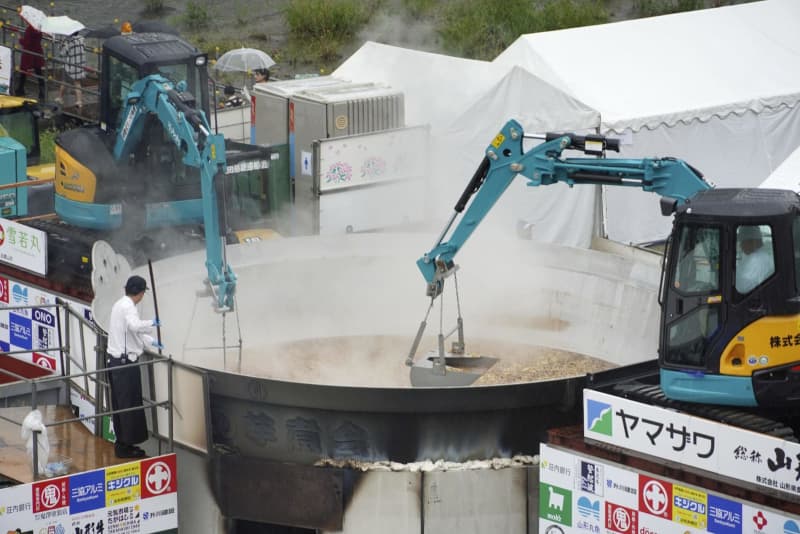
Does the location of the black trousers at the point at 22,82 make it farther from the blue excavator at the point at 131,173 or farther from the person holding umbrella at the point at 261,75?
the blue excavator at the point at 131,173

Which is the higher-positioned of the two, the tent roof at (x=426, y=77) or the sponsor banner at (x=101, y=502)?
the tent roof at (x=426, y=77)

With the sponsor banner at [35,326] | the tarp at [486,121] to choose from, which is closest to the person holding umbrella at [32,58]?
the tarp at [486,121]

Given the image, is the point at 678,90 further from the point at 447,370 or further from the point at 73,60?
the point at 73,60

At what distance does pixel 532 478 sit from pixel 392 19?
18862 mm

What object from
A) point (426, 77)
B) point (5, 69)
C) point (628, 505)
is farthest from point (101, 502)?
point (5, 69)

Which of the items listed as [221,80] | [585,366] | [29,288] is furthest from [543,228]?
[221,80]

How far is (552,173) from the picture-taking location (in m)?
11.5

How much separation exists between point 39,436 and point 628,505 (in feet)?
15.1

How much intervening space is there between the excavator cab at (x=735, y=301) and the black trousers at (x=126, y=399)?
14.0 feet

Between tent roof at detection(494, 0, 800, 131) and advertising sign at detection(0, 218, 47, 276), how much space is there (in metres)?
6.51

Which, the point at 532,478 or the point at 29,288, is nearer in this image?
the point at 532,478

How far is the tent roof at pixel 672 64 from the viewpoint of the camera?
667 inches

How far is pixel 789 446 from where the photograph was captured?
868 cm

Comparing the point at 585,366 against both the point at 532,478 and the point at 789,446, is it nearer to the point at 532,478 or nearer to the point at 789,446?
the point at 532,478
